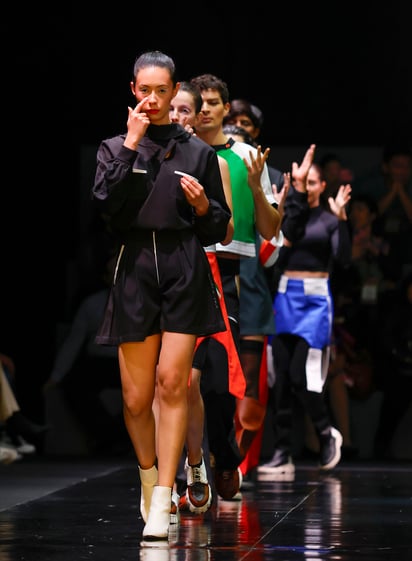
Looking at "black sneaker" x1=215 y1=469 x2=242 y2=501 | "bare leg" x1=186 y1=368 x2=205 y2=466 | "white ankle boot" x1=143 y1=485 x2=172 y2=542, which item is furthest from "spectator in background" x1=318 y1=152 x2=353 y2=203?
"white ankle boot" x1=143 y1=485 x2=172 y2=542

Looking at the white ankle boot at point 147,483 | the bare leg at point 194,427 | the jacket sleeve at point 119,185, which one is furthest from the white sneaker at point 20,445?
the jacket sleeve at point 119,185

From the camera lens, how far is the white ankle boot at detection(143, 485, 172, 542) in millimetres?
4043

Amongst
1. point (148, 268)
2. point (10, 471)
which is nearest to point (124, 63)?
point (10, 471)

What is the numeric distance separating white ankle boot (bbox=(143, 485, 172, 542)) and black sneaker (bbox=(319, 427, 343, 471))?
303 centimetres

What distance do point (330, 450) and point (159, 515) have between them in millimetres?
3095

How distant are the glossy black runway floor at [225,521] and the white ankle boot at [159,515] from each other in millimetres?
49

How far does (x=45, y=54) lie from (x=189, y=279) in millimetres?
5595

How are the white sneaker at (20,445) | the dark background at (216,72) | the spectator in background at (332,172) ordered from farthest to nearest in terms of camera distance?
the dark background at (216,72), the spectator in background at (332,172), the white sneaker at (20,445)

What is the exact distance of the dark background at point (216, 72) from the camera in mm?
9453

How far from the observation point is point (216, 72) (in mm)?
9406

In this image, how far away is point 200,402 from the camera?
16.1 ft

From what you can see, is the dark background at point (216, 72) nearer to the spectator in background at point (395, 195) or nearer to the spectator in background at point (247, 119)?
the spectator in background at point (395, 195)

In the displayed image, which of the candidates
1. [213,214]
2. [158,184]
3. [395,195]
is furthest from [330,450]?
[158,184]

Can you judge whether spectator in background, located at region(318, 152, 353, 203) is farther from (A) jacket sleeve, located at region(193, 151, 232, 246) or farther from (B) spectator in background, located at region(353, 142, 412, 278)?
(A) jacket sleeve, located at region(193, 151, 232, 246)
